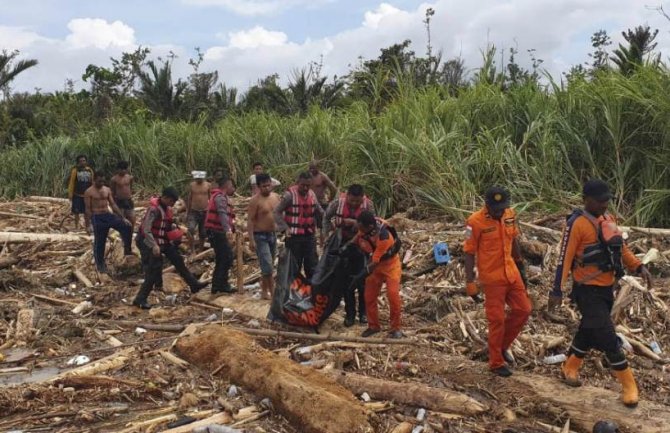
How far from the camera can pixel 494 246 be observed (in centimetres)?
518

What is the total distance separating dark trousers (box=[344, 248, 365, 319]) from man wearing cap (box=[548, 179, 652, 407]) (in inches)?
88.8

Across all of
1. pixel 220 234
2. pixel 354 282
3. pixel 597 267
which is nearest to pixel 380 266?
pixel 354 282

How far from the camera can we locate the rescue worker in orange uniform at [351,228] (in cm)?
666

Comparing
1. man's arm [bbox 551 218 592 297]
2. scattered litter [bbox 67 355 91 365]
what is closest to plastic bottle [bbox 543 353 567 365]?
man's arm [bbox 551 218 592 297]

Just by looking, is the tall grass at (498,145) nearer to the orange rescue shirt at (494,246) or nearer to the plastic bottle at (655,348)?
the plastic bottle at (655,348)

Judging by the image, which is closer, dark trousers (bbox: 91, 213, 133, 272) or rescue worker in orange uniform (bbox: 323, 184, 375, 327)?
rescue worker in orange uniform (bbox: 323, 184, 375, 327)

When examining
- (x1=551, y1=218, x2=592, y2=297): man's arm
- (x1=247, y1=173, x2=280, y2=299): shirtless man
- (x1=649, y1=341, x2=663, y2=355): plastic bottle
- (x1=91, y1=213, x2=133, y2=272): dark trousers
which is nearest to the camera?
(x1=551, y1=218, x2=592, y2=297): man's arm

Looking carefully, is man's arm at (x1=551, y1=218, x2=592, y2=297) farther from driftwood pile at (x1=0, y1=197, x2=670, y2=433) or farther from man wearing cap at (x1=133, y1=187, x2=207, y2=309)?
man wearing cap at (x1=133, y1=187, x2=207, y2=309)

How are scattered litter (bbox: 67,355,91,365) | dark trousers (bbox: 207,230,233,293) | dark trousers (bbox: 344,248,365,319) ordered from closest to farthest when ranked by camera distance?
1. scattered litter (bbox: 67,355,91,365)
2. dark trousers (bbox: 344,248,365,319)
3. dark trousers (bbox: 207,230,233,293)

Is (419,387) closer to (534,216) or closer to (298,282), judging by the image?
(298,282)

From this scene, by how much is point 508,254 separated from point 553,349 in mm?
1387

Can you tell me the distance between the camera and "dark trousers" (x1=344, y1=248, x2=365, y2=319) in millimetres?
6648

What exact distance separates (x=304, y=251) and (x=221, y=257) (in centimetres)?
162

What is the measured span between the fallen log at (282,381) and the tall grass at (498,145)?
5196 millimetres
